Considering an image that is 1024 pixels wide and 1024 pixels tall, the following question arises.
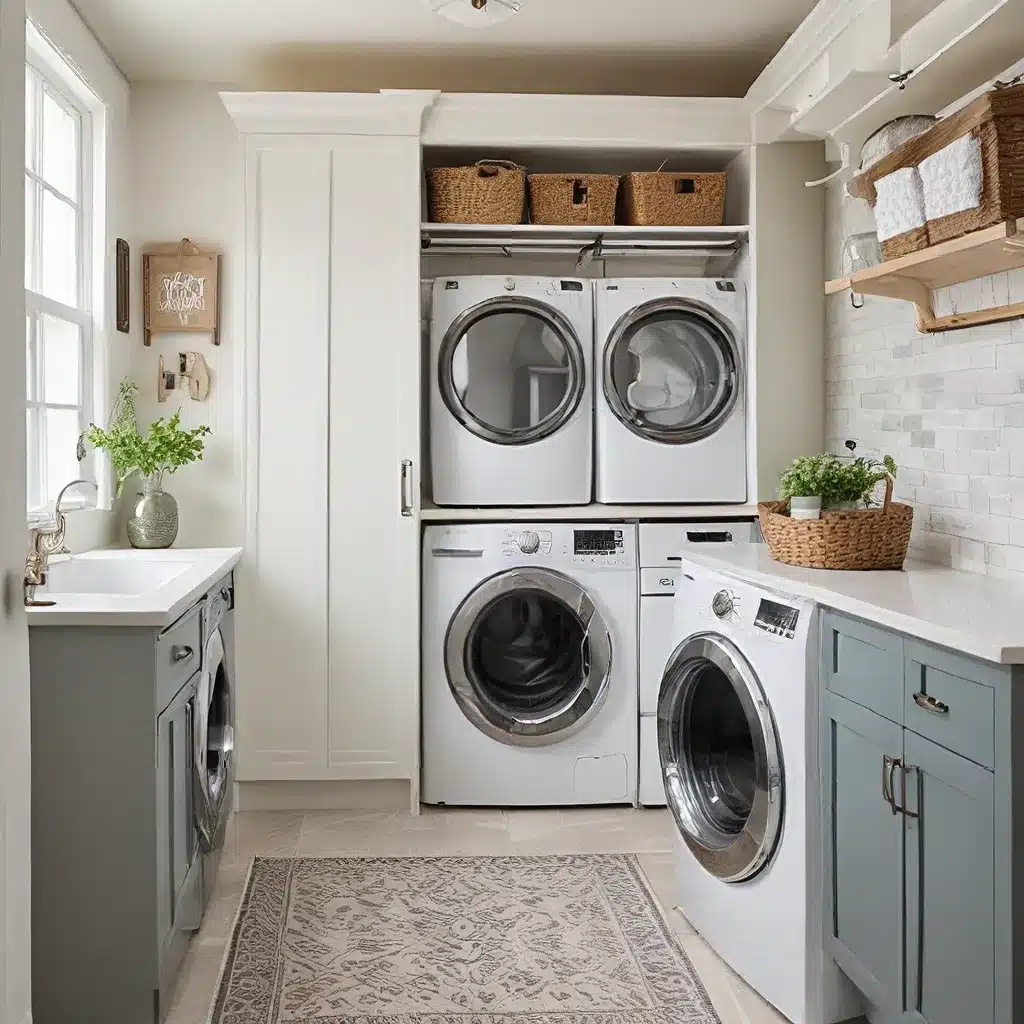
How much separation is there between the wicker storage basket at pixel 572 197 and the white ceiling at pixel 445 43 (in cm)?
42

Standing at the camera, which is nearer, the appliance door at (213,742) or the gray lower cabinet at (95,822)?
the gray lower cabinet at (95,822)

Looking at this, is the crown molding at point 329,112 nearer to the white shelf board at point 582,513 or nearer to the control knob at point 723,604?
the white shelf board at point 582,513

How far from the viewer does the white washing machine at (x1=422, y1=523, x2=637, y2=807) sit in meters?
3.55

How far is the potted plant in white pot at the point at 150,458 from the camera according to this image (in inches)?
133

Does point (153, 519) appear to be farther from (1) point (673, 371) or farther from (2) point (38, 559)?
(1) point (673, 371)

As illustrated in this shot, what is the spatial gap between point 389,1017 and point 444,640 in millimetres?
1419

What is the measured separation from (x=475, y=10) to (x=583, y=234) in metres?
1.18

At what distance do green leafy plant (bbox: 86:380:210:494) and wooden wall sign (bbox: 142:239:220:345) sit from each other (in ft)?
0.97

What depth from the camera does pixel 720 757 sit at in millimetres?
2658

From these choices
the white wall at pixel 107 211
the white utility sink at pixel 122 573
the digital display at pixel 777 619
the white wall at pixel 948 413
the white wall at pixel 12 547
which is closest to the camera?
the white wall at pixel 12 547

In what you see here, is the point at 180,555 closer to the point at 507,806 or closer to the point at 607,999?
the point at 507,806

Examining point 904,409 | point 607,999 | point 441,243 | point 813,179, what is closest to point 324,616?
point 441,243

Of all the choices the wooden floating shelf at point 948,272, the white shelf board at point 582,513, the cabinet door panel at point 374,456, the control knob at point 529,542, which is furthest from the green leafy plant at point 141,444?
the wooden floating shelf at point 948,272

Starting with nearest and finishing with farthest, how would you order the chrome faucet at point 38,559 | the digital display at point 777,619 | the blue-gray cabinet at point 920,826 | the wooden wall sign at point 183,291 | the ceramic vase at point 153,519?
the blue-gray cabinet at point 920,826
the chrome faucet at point 38,559
the digital display at point 777,619
the ceramic vase at point 153,519
the wooden wall sign at point 183,291
